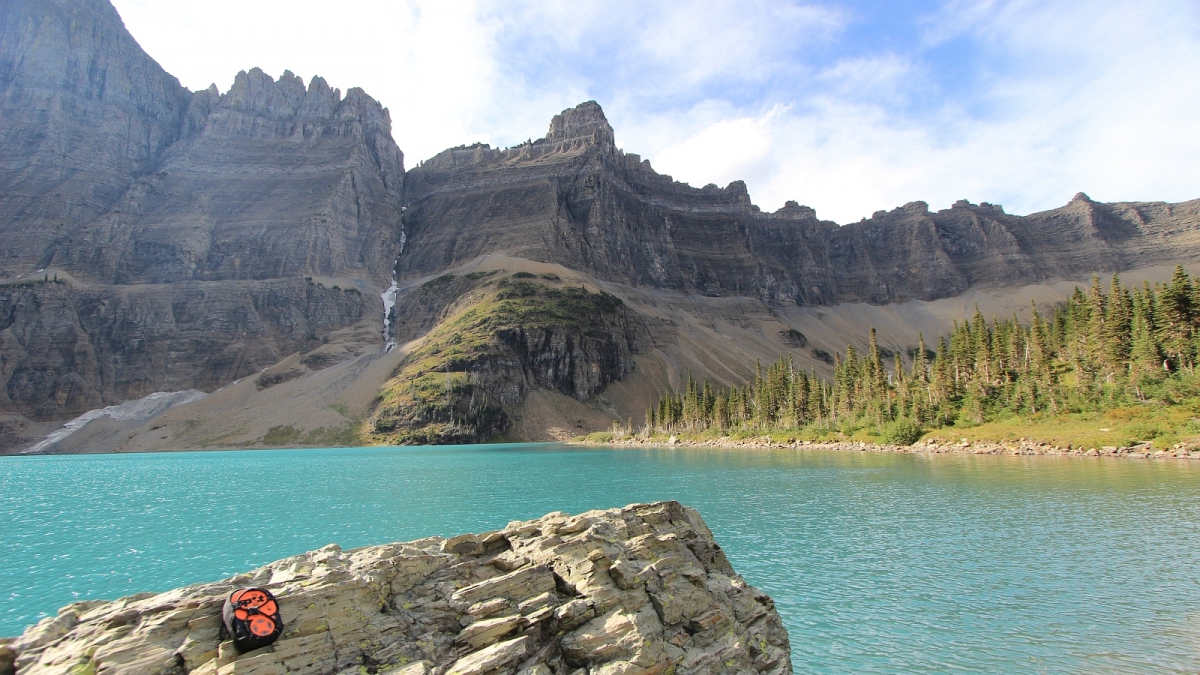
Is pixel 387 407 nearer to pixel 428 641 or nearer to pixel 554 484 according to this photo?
pixel 554 484

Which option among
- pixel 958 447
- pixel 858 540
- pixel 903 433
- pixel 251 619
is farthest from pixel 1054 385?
pixel 251 619

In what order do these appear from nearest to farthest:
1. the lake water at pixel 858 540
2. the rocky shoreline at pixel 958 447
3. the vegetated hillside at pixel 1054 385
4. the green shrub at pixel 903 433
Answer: the lake water at pixel 858 540, the rocky shoreline at pixel 958 447, the vegetated hillside at pixel 1054 385, the green shrub at pixel 903 433

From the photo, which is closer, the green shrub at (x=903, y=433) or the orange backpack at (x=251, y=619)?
the orange backpack at (x=251, y=619)

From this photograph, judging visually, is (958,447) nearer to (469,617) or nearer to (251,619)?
(469,617)

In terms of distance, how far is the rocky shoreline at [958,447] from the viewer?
2378 inches

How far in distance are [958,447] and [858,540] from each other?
202ft

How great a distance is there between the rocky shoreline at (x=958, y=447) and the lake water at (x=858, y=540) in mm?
4188

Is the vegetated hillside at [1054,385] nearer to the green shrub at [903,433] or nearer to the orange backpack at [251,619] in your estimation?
the green shrub at [903,433]

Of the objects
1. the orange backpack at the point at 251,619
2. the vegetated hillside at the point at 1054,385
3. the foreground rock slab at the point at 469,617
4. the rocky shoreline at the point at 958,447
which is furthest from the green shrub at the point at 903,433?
the orange backpack at the point at 251,619

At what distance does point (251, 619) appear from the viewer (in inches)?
421

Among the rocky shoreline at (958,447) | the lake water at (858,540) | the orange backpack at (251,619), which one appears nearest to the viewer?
the orange backpack at (251,619)

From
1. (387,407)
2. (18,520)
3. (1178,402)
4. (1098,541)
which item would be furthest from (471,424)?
(1098,541)

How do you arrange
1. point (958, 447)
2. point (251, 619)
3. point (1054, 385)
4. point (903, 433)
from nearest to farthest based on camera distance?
point (251, 619) → point (958, 447) → point (1054, 385) → point (903, 433)

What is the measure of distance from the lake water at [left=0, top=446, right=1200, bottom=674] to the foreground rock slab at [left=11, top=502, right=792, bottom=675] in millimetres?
3694
